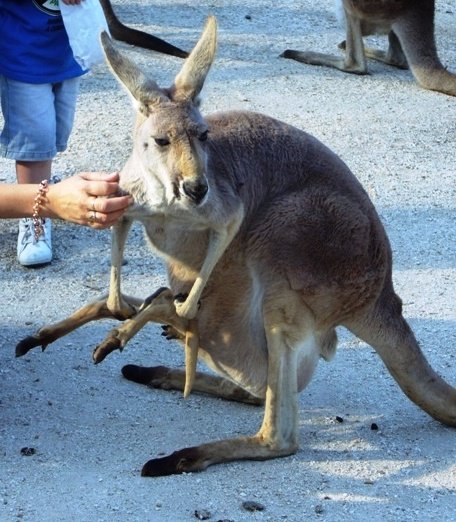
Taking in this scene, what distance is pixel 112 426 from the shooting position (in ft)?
10.6

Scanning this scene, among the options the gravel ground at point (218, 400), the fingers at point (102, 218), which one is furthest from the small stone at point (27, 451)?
the fingers at point (102, 218)

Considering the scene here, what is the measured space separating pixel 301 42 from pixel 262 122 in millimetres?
3849

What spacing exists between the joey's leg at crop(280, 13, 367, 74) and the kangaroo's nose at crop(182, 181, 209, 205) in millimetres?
3837

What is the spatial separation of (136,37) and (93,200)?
3607 millimetres

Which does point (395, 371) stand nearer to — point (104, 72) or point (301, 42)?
point (104, 72)

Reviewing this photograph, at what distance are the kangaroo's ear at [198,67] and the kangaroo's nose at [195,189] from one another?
0.29 meters

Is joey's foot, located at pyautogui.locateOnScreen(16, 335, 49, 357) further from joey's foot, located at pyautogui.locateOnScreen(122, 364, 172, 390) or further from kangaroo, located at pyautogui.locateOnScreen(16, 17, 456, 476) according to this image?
joey's foot, located at pyautogui.locateOnScreen(122, 364, 172, 390)

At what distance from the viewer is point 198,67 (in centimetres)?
289

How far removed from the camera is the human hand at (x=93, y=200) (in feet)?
9.01

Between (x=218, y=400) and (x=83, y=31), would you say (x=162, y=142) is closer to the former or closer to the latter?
(x=218, y=400)

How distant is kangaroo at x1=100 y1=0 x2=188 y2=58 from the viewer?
6.16 m

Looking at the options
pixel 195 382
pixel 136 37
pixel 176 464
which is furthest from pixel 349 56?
pixel 176 464

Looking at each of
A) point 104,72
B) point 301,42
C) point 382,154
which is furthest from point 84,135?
point 301,42

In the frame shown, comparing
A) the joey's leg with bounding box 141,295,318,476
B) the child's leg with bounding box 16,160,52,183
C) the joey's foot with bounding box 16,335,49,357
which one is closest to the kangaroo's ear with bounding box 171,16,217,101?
the joey's leg with bounding box 141,295,318,476
